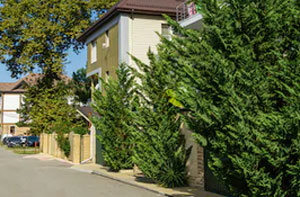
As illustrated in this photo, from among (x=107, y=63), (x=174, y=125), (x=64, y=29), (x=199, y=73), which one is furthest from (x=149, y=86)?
(x=64, y=29)

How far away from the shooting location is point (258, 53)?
8.94 m

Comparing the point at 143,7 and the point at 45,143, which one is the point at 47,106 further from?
the point at 143,7

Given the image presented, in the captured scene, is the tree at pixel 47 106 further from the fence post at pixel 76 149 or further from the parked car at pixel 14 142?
the fence post at pixel 76 149

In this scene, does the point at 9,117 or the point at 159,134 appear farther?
the point at 9,117

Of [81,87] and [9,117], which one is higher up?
[81,87]

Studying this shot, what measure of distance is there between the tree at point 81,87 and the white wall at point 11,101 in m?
39.3

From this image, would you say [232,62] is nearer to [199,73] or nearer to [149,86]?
[199,73]

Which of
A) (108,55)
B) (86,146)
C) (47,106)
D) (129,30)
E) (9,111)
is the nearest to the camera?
(129,30)

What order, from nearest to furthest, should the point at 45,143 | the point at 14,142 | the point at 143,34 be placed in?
the point at 143,34
the point at 45,143
the point at 14,142

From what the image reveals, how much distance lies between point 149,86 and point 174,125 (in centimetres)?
180

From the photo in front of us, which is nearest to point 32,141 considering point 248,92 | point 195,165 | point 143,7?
point 143,7

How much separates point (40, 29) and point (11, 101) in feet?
152

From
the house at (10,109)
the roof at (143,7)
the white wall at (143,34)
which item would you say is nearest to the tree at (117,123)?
the white wall at (143,34)

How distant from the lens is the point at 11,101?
81.9 meters
